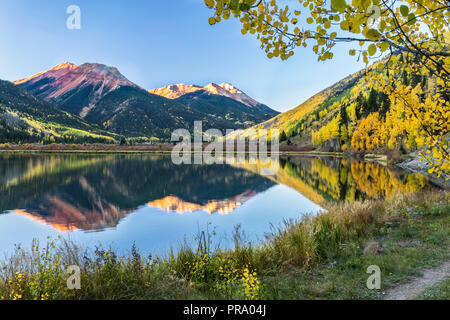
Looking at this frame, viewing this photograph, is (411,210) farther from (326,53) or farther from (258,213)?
(326,53)

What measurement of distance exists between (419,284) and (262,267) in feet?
11.8

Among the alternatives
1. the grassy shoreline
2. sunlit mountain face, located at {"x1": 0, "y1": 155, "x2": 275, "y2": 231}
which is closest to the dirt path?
the grassy shoreline

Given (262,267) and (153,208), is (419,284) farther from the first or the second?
(153,208)

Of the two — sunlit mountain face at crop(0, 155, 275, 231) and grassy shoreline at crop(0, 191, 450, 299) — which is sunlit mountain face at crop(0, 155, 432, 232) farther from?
grassy shoreline at crop(0, 191, 450, 299)

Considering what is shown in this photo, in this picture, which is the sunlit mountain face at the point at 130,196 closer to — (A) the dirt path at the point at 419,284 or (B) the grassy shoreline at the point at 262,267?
(B) the grassy shoreline at the point at 262,267

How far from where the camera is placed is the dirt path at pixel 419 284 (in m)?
5.17

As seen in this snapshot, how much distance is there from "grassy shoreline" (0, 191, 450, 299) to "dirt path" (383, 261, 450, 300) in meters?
0.22

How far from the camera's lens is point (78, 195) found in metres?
26.2

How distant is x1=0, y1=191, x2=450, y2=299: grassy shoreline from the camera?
17.4 feet

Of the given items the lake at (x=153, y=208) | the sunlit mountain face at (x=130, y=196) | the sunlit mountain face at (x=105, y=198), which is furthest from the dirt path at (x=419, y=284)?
the sunlit mountain face at (x=105, y=198)

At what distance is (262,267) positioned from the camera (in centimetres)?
725
